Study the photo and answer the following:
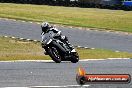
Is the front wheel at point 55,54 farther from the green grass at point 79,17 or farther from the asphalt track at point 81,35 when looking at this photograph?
the green grass at point 79,17

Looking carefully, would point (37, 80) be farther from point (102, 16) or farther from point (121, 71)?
point (102, 16)

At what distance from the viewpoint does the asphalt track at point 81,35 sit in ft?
91.5

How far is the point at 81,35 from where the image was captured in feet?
107

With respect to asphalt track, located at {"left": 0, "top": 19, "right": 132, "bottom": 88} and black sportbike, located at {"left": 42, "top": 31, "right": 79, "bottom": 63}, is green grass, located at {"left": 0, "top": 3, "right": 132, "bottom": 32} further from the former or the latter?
black sportbike, located at {"left": 42, "top": 31, "right": 79, "bottom": 63}

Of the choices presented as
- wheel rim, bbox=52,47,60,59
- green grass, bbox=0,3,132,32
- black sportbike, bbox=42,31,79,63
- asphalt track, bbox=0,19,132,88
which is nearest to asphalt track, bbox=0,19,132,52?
asphalt track, bbox=0,19,132,88

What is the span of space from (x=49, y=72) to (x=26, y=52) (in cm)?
737

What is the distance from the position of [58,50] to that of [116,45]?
→ 12.9 metres

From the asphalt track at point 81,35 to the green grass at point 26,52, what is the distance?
3.51m

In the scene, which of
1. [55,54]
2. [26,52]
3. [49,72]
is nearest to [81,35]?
[26,52]

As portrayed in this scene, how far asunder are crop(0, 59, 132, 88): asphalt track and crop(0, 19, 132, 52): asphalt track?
32.1ft

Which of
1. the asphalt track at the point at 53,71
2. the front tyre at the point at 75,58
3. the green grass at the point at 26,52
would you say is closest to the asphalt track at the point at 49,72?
the asphalt track at the point at 53,71

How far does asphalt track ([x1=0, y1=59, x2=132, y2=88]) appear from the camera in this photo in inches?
464

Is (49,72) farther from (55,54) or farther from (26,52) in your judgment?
(26,52)

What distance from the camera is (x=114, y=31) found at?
36.9 m
